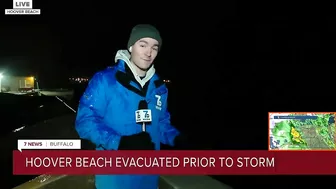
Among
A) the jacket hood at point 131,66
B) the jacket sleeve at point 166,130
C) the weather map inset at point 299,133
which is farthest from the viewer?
the weather map inset at point 299,133

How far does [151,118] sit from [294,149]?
5809mm

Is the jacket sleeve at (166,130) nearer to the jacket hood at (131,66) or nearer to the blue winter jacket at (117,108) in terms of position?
the blue winter jacket at (117,108)

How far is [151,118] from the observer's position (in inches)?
77.4

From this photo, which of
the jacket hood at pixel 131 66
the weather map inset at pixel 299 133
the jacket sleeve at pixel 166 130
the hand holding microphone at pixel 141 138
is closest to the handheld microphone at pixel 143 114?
the hand holding microphone at pixel 141 138

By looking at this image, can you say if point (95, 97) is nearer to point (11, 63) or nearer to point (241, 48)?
point (11, 63)

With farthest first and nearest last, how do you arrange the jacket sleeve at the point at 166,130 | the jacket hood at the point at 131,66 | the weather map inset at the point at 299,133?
the weather map inset at the point at 299,133 → the jacket sleeve at the point at 166,130 → the jacket hood at the point at 131,66

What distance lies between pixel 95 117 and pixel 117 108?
0.38 feet

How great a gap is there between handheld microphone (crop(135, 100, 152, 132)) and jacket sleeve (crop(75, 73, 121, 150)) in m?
0.13

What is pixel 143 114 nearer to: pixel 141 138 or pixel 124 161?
pixel 141 138

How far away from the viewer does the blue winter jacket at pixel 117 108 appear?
6.13 feet

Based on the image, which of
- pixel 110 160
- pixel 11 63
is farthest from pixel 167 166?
pixel 11 63

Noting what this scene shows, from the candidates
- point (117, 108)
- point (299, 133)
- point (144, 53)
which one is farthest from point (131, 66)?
point (299, 133)

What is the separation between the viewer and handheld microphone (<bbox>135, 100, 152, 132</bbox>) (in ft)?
6.34

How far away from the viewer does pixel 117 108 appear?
192 cm
